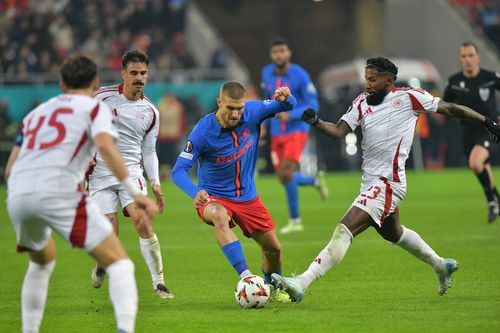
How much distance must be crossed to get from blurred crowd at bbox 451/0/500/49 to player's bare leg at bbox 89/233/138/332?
103ft

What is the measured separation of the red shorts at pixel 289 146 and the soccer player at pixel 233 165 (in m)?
6.33

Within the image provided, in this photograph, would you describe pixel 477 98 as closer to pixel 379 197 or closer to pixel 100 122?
pixel 379 197

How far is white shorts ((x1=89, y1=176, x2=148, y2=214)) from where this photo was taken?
977 centimetres

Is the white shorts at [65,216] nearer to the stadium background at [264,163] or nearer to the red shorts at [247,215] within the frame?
the stadium background at [264,163]

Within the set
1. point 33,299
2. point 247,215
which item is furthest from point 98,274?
point 33,299

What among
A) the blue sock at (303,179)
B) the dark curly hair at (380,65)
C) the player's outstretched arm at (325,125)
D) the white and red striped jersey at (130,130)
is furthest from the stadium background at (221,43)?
the dark curly hair at (380,65)

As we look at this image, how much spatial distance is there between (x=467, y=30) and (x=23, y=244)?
30.3 metres

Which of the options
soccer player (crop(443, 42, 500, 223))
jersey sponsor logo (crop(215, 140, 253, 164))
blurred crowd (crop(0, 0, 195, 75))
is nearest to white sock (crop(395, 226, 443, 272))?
jersey sponsor logo (crop(215, 140, 253, 164))

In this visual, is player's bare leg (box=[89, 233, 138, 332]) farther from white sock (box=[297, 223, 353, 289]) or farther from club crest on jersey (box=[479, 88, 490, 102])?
club crest on jersey (box=[479, 88, 490, 102])

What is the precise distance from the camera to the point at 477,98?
14.7m

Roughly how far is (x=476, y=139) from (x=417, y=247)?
6175 millimetres

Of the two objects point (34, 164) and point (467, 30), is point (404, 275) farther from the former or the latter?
point (467, 30)

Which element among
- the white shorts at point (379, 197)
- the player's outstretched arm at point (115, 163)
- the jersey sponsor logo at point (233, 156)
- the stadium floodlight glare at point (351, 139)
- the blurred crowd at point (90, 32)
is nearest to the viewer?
the player's outstretched arm at point (115, 163)

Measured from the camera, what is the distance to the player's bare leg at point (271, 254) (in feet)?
29.6
